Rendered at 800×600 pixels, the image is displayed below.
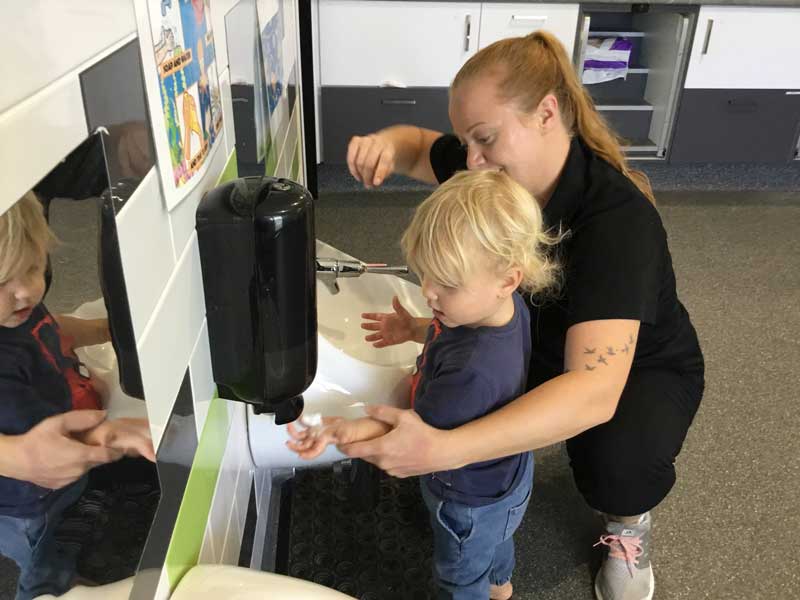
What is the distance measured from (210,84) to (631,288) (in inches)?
26.7

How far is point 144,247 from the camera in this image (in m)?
0.59

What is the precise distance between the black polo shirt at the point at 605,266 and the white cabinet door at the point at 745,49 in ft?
6.72

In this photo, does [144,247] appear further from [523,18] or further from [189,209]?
[523,18]

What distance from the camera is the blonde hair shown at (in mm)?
1142

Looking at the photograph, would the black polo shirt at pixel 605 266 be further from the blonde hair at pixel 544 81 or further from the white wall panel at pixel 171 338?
the white wall panel at pixel 171 338

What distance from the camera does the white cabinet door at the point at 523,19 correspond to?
2.83 metres

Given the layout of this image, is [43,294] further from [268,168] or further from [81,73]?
[268,168]

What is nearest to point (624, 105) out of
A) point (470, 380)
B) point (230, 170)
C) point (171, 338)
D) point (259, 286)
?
point (470, 380)

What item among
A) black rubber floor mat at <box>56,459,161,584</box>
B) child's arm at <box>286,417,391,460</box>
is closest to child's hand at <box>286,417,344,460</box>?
child's arm at <box>286,417,391,460</box>

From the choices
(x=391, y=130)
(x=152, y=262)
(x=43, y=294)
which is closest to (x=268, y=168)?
(x=391, y=130)

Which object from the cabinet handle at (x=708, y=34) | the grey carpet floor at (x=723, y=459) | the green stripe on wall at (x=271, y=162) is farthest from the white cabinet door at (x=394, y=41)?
the green stripe on wall at (x=271, y=162)

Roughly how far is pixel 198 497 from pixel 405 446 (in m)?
0.30

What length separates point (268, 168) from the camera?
1.33 metres

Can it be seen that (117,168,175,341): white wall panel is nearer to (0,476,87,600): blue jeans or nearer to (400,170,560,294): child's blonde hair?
(0,476,87,600): blue jeans
